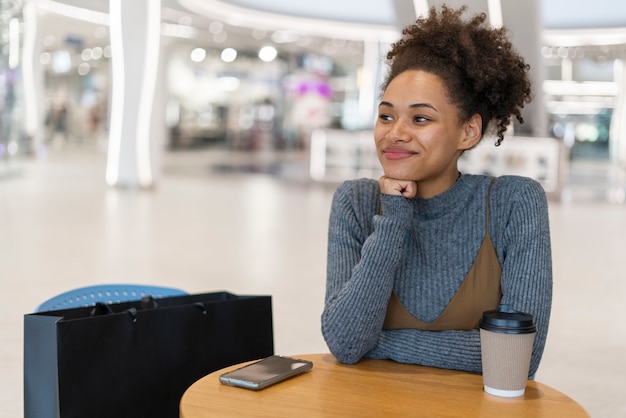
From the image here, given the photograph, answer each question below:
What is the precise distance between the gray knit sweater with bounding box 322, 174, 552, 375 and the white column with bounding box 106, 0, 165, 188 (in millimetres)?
10598

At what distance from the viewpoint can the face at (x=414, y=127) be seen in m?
1.95

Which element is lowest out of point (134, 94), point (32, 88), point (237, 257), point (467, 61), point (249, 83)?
point (237, 257)

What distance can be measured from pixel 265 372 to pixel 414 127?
0.68m

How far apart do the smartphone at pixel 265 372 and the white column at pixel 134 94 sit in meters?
11.0

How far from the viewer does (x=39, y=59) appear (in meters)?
21.4

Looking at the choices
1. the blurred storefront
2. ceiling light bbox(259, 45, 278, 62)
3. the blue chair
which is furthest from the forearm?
ceiling light bbox(259, 45, 278, 62)

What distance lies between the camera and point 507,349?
61.0 inches

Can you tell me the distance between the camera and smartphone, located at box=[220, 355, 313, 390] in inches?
62.1

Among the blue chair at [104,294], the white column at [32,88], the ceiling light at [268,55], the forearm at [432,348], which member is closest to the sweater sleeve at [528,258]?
the forearm at [432,348]

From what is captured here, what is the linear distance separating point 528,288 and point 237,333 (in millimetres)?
713

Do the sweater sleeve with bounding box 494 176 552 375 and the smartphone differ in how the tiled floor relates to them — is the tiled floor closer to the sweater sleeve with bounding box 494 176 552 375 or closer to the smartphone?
the sweater sleeve with bounding box 494 176 552 375

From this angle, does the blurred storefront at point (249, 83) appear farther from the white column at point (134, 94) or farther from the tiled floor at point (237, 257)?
the tiled floor at point (237, 257)


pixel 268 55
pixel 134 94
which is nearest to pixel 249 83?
pixel 268 55

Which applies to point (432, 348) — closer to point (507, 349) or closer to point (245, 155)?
point (507, 349)
